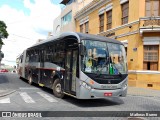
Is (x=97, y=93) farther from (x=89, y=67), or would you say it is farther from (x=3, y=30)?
(x=3, y=30)

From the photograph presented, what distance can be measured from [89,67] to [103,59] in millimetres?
759

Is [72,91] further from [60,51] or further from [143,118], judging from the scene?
[143,118]

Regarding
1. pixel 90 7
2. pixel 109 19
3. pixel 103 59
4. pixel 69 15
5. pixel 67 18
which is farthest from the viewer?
pixel 67 18

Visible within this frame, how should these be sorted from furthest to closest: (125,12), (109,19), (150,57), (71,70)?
(109,19) < (125,12) < (150,57) < (71,70)

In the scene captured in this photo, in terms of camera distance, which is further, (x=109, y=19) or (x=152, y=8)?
(x=109, y=19)

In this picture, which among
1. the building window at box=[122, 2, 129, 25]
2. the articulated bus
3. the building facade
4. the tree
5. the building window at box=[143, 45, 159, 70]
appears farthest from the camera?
the tree

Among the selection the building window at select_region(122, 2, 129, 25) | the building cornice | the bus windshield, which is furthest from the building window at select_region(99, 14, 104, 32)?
the bus windshield

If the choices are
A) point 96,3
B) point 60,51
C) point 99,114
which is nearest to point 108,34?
point 96,3

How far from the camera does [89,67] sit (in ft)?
33.8

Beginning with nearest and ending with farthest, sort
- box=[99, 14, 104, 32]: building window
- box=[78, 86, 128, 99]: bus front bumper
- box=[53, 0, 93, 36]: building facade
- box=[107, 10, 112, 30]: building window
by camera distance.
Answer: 1. box=[78, 86, 128, 99]: bus front bumper
2. box=[107, 10, 112, 30]: building window
3. box=[99, 14, 104, 32]: building window
4. box=[53, 0, 93, 36]: building facade

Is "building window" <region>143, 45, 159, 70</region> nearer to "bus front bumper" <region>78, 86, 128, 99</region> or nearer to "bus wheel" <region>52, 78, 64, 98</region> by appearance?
"bus wheel" <region>52, 78, 64, 98</region>

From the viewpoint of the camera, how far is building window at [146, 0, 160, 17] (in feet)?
64.2

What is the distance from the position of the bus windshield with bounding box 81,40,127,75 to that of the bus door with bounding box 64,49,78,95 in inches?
26.8

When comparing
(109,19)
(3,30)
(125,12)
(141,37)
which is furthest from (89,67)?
(3,30)
